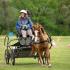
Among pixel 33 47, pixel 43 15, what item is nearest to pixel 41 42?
pixel 33 47

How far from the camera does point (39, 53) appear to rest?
54.3 feet

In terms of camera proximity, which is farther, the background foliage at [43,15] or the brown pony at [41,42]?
the background foliage at [43,15]

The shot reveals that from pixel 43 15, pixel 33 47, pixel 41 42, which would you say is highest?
pixel 43 15

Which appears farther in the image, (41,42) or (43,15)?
(43,15)

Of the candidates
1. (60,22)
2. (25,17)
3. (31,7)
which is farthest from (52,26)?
(25,17)

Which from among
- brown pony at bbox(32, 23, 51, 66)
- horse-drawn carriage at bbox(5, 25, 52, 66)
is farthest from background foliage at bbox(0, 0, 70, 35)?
brown pony at bbox(32, 23, 51, 66)

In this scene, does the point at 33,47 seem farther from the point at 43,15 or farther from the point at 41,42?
the point at 43,15

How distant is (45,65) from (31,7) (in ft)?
252

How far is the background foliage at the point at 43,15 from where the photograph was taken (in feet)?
241

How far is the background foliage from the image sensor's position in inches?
2894

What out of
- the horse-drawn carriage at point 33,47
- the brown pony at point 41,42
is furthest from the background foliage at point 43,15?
the brown pony at point 41,42

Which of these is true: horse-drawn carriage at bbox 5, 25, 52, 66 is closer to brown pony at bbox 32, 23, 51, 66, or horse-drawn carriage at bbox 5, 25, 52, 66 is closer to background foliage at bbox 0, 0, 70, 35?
brown pony at bbox 32, 23, 51, 66

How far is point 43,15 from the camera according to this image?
88312mm

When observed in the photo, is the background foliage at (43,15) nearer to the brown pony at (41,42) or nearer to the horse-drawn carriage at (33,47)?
the horse-drawn carriage at (33,47)
